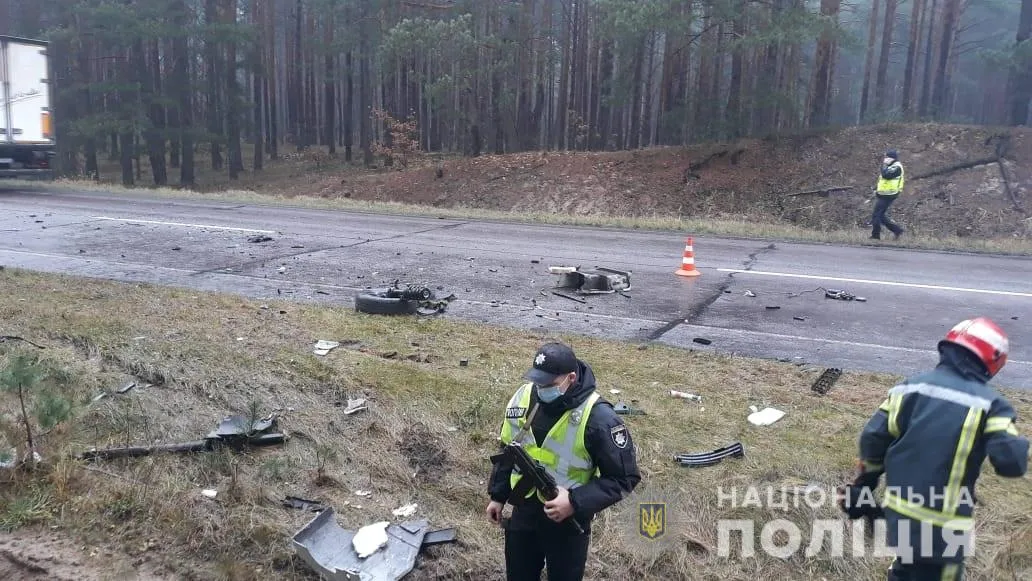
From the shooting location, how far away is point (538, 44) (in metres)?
36.0

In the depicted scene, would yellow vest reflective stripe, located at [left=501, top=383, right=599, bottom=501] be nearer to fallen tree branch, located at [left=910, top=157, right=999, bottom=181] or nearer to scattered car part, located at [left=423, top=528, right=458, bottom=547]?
scattered car part, located at [left=423, top=528, right=458, bottom=547]

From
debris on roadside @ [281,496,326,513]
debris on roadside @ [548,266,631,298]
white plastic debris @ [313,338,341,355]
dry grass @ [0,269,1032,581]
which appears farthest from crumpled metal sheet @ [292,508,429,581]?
debris on roadside @ [548,266,631,298]

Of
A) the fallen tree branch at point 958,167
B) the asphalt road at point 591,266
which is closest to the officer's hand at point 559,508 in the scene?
the asphalt road at point 591,266

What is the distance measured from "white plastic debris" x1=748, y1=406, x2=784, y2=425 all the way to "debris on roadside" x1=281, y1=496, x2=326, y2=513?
10.9 feet

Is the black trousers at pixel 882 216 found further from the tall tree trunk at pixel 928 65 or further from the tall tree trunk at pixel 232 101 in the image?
the tall tree trunk at pixel 232 101

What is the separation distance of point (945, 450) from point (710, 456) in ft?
8.37

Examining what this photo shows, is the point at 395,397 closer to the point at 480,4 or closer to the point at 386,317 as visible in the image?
the point at 386,317

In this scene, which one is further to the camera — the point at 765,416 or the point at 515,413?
the point at 765,416

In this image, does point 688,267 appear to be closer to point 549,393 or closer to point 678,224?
point 678,224

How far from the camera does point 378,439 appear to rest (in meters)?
5.78

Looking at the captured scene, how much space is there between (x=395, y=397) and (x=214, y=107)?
40.4 meters

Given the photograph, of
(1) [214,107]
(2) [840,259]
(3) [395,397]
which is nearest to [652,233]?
(2) [840,259]

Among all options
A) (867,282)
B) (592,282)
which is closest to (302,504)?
(592,282)

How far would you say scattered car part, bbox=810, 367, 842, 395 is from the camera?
700cm
